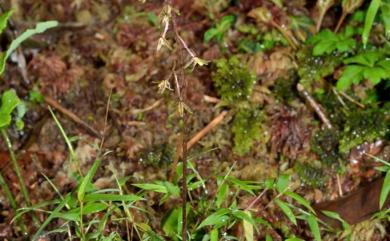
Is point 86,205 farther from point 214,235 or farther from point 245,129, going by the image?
point 245,129

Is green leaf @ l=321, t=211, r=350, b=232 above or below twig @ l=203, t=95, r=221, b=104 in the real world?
below

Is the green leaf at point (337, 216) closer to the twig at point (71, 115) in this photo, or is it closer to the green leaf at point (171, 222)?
the green leaf at point (171, 222)

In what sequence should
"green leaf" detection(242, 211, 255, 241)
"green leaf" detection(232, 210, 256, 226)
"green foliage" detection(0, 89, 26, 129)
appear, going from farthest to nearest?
"green foliage" detection(0, 89, 26, 129) < "green leaf" detection(242, 211, 255, 241) < "green leaf" detection(232, 210, 256, 226)

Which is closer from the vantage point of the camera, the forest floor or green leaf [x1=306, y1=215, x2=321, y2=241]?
green leaf [x1=306, y1=215, x2=321, y2=241]

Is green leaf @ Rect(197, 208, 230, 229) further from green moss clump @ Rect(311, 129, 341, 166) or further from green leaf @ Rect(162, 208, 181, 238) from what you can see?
green moss clump @ Rect(311, 129, 341, 166)

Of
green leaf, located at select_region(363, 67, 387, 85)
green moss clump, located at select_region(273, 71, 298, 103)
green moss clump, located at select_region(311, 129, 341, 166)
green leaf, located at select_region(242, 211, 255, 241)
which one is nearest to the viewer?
green leaf, located at select_region(242, 211, 255, 241)

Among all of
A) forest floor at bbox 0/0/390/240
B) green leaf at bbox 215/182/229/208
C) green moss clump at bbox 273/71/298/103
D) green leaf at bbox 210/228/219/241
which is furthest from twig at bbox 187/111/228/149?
green leaf at bbox 210/228/219/241

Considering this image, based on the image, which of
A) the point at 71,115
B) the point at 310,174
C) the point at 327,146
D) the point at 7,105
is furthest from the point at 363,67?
the point at 7,105
